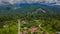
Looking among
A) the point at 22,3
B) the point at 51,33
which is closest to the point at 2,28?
the point at 22,3

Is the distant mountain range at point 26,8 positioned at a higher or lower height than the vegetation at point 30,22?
higher

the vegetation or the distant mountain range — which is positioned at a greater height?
the distant mountain range

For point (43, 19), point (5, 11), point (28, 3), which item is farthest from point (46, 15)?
point (5, 11)

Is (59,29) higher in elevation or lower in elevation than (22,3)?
lower

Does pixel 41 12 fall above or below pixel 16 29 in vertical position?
above

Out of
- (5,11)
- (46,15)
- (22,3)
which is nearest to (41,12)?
(46,15)

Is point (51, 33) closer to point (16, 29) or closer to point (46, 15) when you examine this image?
point (46, 15)

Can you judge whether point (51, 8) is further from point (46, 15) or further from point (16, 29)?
point (16, 29)

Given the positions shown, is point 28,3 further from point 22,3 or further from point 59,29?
point 59,29
